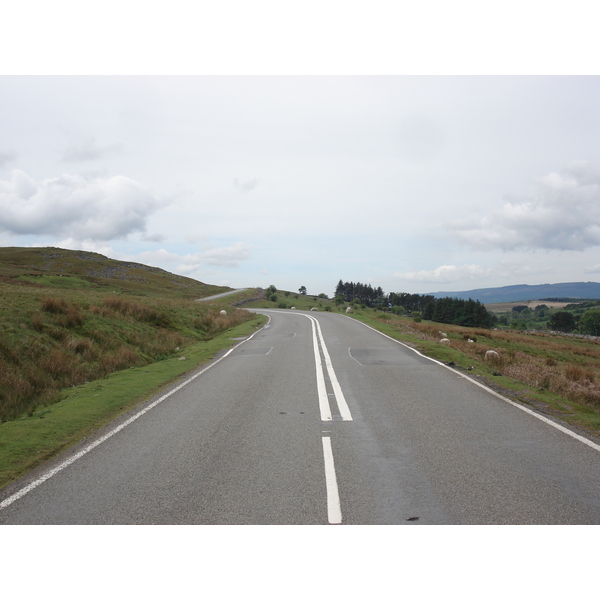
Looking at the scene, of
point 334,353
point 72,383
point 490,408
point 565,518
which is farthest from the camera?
point 334,353

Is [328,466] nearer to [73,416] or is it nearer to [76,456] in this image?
[76,456]

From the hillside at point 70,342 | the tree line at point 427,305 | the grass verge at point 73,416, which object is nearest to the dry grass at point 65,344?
the hillside at point 70,342

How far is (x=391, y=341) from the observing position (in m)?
21.5

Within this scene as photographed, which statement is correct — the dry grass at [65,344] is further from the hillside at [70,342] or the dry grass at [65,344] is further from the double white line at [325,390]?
the double white line at [325,390]

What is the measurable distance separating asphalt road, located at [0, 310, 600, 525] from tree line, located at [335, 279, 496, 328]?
245 feet

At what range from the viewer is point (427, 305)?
142625 mm

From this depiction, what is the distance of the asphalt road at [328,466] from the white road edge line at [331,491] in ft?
0.07

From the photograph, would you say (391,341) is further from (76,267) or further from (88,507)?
(76,267)

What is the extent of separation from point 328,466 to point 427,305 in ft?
469

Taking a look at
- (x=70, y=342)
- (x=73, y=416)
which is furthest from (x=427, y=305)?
(x=73, y=416)

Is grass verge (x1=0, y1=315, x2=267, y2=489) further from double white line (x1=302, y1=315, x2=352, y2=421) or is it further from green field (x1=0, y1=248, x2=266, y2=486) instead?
double white line (x1=302, y1=315, x2=352, y2=421)

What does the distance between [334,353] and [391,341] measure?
5336 mm

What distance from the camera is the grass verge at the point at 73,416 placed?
6.41 m

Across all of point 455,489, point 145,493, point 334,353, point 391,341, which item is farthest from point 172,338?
point 455,489
